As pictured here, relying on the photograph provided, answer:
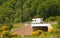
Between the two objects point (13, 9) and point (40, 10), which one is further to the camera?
point (13, 9)

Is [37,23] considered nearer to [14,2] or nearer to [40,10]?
[40,10]

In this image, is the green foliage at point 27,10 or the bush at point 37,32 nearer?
the bush at point 37,32

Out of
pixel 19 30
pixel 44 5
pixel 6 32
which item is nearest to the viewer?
pixel 6 32

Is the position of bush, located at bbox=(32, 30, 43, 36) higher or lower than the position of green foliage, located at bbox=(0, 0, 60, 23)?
lower

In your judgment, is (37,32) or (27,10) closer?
(37,32)

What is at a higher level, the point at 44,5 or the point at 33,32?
the point at 44,5

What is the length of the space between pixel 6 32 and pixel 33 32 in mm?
3576

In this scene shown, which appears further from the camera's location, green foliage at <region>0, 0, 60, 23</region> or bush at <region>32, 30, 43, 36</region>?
green foliage at <region>0, 0, 60, 23</region>

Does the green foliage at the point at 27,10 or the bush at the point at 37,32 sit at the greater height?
the green foliage at the point at 27,10

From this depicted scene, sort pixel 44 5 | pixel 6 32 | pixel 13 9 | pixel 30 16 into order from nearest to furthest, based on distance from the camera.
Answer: pixel 6 32 < pixel 44 5 < pixel 30 16 < pixel 13 9

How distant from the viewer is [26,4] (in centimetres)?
5266

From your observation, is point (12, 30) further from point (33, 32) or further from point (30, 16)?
point (30, 16)

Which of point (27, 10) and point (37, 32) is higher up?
point (27, 10)

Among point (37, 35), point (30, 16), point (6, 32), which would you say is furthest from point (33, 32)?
point (30, 16)
